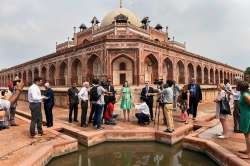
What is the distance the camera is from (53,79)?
35.9 meters

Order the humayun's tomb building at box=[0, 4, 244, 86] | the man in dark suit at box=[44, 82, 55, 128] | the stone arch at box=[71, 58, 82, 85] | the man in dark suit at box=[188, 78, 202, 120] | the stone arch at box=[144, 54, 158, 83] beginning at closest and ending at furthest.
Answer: the man in dark suit at box=[44, 82, 55, 128] → the man in dark suit at box=[188, 78, 202, 120] → the humayun's tomb building at box=[0, 4, 244, 86] → the stone arch at box=[144, 54, 158, 83] → the stone arch at box=[71, 58, 82, 85]

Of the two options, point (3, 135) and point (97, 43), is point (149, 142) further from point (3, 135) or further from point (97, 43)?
point (97, 43)

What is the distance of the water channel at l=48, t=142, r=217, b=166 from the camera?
15.9 feet

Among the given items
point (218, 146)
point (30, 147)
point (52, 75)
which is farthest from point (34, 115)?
point (52, 75)

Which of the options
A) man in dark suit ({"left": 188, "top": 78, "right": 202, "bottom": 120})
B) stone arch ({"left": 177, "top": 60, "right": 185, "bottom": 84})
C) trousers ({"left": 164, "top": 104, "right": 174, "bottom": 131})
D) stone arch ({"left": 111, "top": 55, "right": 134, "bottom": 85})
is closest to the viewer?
trousers ({"left": 164, "top": 104, "right": 174, "bottom": 131})

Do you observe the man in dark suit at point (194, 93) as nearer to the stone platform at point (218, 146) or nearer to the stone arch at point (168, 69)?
the stone platform at point (218, 146)

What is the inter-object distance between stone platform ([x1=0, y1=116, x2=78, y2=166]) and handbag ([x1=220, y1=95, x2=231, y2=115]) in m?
3.98

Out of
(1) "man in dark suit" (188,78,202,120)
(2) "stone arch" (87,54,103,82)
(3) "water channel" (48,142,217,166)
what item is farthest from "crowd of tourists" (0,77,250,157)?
(2) "stone arch" (87,54,103,82)

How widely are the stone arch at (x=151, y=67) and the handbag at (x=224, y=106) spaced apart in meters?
20.9

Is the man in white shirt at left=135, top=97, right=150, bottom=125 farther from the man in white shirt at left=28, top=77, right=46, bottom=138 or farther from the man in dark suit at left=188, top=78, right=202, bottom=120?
the man in white shirt at left=28, top=77, right=46, bottom=138

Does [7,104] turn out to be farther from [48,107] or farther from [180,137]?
[180,137]

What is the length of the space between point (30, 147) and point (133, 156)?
2.40 metres

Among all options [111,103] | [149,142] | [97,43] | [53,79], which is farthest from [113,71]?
[149,142]

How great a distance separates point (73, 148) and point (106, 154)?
85 cm
